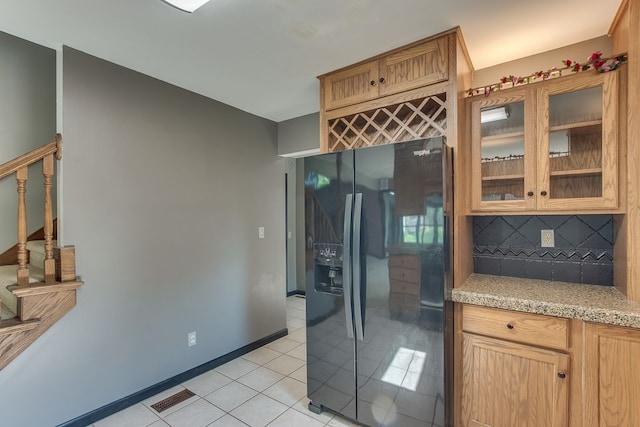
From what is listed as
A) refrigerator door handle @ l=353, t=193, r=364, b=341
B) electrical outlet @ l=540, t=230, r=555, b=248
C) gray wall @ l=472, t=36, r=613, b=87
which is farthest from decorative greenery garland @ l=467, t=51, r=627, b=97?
refrigerator door handle @ l=353, t=193, r=364, b=341

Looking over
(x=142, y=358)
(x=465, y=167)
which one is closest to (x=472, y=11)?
(x=465, y=167)

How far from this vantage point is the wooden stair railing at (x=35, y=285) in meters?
1.73

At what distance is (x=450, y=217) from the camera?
5.90 feet

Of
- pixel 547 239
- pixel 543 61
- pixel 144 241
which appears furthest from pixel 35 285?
pixel 543 61

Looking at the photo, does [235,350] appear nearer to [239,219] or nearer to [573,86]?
[239,219]

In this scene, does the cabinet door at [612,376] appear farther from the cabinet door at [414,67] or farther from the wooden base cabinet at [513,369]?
the cabinet door at [414,67]

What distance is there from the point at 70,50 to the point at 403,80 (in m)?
2.24

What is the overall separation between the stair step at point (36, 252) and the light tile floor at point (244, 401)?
120cm

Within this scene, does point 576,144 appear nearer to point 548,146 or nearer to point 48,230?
point 548,146

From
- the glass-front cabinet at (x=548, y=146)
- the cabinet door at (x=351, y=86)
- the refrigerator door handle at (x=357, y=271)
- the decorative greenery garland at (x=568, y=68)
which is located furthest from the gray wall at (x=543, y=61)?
the refrigerator door handle at (x=357, y=271)

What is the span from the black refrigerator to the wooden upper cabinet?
52 centimetres

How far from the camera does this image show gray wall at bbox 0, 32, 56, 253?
6.87ft

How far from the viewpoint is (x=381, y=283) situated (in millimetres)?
1816

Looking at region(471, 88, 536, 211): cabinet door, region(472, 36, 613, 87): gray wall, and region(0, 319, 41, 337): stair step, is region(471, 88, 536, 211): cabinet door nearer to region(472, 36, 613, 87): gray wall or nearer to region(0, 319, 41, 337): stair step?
region(472, 36, 613, 87): gray wall
